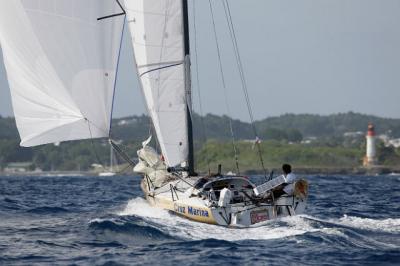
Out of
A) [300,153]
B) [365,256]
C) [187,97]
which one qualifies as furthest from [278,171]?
[365,256]

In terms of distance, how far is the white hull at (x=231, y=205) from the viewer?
62.2 feet

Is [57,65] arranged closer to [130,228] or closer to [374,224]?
[130,228]

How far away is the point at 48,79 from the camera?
21.4 m

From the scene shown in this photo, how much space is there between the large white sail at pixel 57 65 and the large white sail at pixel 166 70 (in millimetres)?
1050

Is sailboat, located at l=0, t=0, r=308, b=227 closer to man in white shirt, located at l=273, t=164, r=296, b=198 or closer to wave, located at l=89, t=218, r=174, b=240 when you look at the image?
man in white shirt, located at l=273, t=164, r=296, b=198

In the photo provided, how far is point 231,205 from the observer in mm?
19094

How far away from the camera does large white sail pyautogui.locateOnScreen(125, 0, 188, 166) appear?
75.0 ft

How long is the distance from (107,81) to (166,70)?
1536 mm

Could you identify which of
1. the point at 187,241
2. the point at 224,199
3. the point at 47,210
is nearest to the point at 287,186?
the point at 224,199

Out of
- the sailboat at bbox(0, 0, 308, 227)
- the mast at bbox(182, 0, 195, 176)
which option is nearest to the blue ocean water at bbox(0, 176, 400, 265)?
the sailboat at bbox(0, 0, 308, 227)

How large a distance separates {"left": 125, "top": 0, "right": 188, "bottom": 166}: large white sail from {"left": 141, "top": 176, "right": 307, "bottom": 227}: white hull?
151 centimetres

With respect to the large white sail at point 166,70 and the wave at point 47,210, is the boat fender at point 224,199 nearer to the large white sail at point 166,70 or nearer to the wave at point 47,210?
the large white sail at point 166,70

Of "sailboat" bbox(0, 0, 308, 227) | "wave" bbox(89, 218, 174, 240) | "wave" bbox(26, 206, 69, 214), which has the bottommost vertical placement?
"wave" bbox(89, 218, 174, 240)

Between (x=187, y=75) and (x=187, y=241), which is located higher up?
(x=187, y=75)
